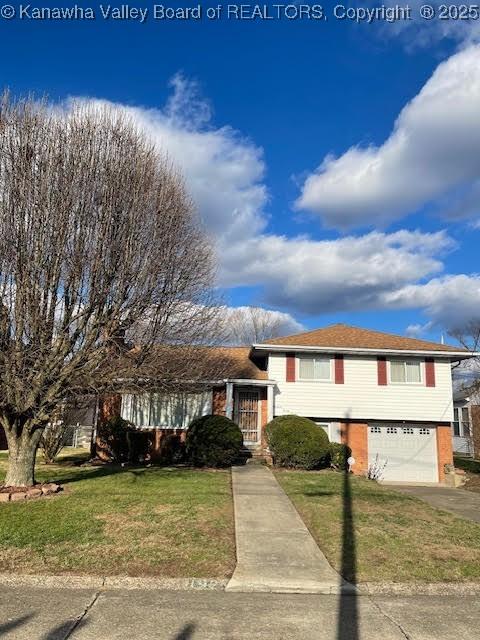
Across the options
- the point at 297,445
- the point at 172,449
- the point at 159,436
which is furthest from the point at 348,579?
the point at 159,436

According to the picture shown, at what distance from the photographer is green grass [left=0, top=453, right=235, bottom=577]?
6484 millimetres

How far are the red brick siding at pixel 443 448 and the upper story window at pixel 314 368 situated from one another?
16.4 feet

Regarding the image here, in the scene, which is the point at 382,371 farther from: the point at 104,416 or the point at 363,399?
the point at 104,416

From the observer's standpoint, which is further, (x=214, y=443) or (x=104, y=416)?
(x=104, y=416)

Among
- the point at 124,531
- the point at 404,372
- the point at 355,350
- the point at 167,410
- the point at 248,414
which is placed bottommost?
the point at 124,531

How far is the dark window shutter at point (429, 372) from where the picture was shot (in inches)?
819

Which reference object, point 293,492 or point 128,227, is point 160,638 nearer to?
point 293,492

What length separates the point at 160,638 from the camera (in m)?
4.45

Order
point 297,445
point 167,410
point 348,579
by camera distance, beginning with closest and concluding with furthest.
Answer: point 348,579 < point 297,445 < point 167,410

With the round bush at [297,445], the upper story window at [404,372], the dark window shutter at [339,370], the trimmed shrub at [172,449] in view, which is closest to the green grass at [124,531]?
the round bush at [297,445]

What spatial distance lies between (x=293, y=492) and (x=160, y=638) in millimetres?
7443

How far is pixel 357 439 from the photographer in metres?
20.5

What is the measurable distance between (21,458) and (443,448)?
1621 centimetres

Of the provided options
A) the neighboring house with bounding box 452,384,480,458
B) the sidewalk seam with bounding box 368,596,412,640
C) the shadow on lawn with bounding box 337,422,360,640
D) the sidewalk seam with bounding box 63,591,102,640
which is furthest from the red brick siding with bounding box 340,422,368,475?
the sidewalk seam with bounding box 63,591,102,640
